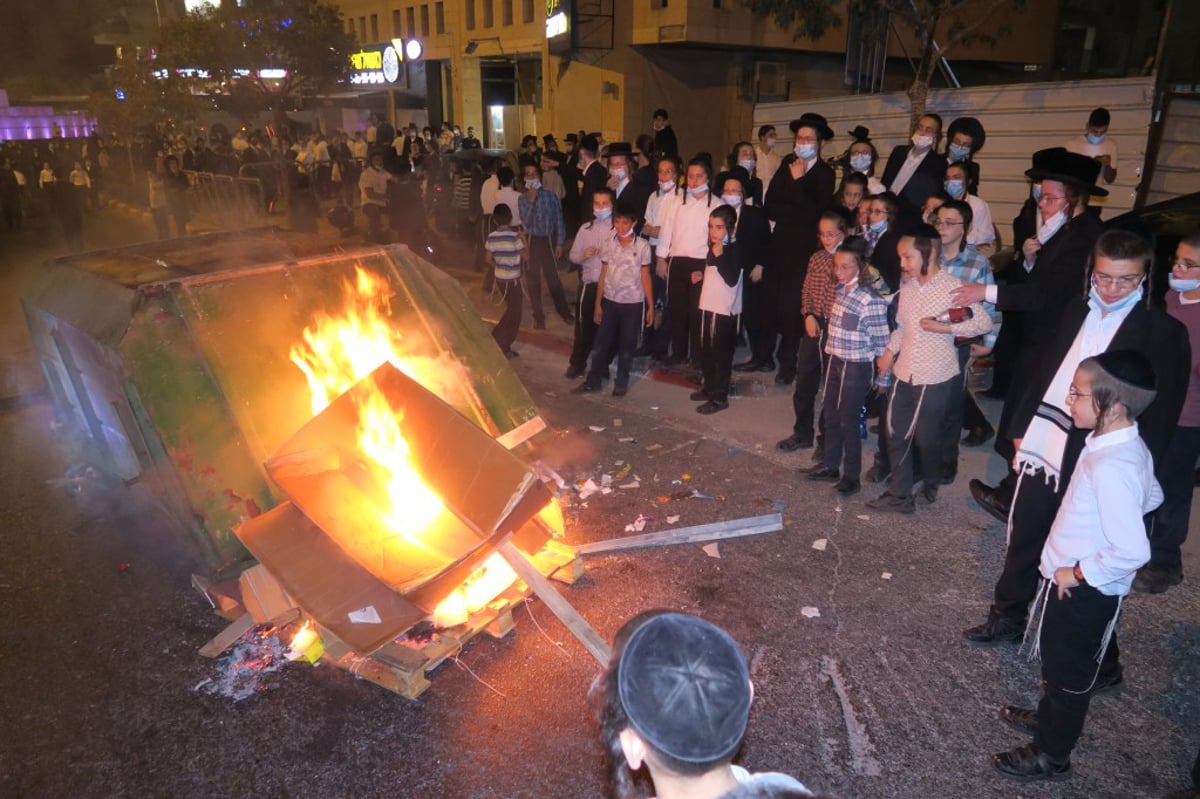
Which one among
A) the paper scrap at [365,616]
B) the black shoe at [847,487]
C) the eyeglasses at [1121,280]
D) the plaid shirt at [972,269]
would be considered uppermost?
the eyeglasses at [1121,280]

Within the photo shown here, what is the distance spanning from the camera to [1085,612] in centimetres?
297

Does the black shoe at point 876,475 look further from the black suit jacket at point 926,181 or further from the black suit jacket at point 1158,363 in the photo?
the black suit jacket at point 926,181

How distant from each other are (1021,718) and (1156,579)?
1738 mm

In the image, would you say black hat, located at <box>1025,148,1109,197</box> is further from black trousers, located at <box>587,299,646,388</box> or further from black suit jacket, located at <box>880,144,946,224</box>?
black trousers, located at <box>587,299,646,388</box>

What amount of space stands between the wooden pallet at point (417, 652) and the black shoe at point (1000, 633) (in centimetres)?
237

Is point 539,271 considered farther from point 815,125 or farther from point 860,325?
point 860,325

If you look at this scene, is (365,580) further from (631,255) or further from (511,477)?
(631,255)

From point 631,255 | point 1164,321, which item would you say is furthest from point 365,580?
point 631,255

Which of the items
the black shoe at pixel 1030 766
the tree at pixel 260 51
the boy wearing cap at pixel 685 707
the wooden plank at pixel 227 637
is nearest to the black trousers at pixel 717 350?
the black shoe at pixel 1030 766

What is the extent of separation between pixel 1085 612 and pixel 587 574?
8.45 feet

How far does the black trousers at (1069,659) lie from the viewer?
117 inches

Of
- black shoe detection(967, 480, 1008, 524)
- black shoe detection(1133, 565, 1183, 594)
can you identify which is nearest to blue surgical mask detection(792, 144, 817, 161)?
black shoe detection(967, 480, 1008, 524)

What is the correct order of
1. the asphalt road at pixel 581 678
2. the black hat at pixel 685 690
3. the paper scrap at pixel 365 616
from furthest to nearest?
the paper scrap at pixel 365 616
the asphalt road at pixel 581 678
the black hat at pixel 685 690

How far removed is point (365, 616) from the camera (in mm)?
3754
